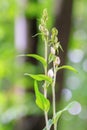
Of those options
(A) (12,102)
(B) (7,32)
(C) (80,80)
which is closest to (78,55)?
(C) (80,80)

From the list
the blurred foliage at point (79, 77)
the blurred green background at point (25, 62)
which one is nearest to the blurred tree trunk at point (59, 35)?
the blurred green background at point (25, 62)

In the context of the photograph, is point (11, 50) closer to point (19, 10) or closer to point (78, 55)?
Answer: point (19, 10)

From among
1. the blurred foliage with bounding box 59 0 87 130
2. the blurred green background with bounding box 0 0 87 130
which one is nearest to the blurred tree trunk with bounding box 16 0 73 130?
the blurred green background with bounding box 0 0 87 130

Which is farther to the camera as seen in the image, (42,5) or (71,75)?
(71,75)

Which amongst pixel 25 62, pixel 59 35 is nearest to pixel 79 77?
pixel 25 62

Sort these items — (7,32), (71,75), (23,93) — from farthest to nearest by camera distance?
(71,75), (7,32), (23,93)

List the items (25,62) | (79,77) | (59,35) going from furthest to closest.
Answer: (79,77) → (25,62) → (59,35)

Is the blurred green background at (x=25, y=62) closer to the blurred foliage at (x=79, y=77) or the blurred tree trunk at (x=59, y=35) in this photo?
the blurred tree trunk at (x=59, y=35)

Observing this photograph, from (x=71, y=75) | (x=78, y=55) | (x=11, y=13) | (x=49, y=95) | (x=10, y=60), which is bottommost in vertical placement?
(x=71, y=75)

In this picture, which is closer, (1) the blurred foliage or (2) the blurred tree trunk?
(2) the blurred tree trunk

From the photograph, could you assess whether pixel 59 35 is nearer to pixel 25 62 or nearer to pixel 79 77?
pixel 25 62

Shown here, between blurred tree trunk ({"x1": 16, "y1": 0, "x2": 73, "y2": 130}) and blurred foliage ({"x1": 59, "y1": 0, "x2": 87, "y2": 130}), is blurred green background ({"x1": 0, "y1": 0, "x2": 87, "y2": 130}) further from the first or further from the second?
blurred foliage ({"x1": 59, "y1": 0, "x2": 87, "y2": 130})
